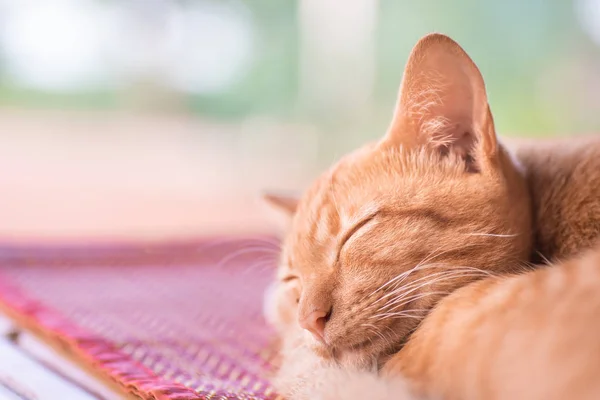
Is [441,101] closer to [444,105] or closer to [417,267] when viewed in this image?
[444,105]

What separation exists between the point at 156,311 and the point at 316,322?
2.73ft

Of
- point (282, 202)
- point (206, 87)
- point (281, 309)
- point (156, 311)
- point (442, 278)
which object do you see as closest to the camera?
point (442, 278)

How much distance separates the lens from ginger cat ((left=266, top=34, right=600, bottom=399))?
781 mm

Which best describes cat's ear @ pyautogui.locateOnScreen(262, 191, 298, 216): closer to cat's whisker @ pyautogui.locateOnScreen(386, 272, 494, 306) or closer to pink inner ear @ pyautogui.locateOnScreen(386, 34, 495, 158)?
pink inner ear @ pyautogui.locateOnScreen(386, 34, 495, 158)

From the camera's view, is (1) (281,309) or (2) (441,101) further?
(1) (281,309)

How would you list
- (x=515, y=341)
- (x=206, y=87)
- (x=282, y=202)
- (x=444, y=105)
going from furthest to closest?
(x=206, y=87)
(x=282, y=202)
(x=444, y=105)
(x=515, y=341)

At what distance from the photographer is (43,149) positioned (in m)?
4.76

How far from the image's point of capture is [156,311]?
165 centimetres

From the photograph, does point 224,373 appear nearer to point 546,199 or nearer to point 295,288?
point 295,288

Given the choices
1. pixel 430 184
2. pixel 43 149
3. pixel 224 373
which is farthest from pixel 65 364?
pixel 43 149

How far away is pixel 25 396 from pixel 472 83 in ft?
2.96

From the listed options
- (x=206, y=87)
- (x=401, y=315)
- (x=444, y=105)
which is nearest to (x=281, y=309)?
(x=401, y=315)

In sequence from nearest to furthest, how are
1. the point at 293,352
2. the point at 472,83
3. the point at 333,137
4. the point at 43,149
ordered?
the point at 472,83, the point at 293,352, the point at 333,137, the point at 43,149

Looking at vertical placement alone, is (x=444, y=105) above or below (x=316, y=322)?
above
